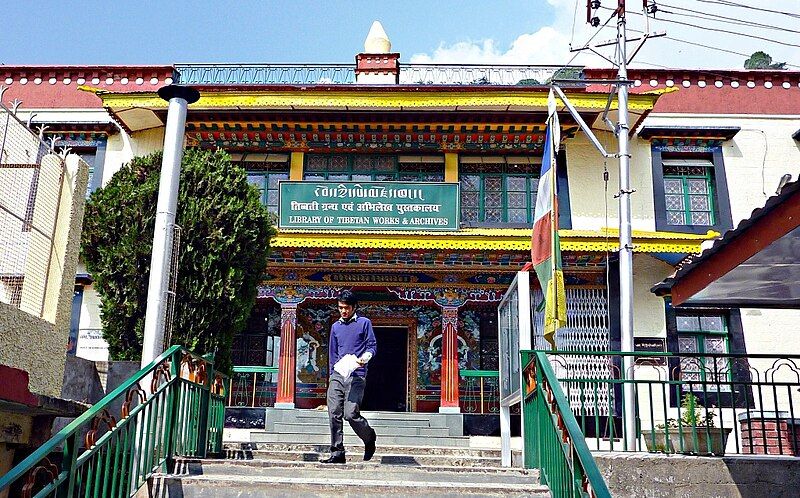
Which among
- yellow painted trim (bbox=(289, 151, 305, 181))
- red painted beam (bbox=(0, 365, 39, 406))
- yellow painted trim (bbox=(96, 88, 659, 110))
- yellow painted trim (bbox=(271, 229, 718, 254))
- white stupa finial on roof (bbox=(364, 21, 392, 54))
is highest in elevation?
white stupa finial on roof (bbox=(364, 21, 392, 54))

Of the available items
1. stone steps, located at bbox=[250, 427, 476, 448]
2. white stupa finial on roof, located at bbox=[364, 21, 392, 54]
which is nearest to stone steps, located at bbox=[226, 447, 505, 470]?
stone steps, located at bbox=[250, 427, 476, 448]

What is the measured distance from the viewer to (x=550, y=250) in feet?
30.6

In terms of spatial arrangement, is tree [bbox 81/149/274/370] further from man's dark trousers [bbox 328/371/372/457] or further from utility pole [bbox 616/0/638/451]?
utility pole [bbox 616/0/638/451]

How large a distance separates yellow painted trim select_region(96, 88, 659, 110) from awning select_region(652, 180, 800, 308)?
7225 millimetres

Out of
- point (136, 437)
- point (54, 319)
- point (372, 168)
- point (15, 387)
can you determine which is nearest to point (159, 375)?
point (136, 437)

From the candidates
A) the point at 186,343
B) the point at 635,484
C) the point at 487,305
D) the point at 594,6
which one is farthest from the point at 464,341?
the point at 635,484

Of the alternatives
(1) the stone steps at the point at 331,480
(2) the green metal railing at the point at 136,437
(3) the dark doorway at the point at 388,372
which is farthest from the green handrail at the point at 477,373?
(1) the stone steps at the point at 331,480

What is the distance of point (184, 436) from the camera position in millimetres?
7453

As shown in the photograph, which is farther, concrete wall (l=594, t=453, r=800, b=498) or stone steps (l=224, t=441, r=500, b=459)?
stone steps (l=224, t=441, r=500, b=459)

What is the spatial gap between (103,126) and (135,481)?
462 inches

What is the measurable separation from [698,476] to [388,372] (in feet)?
32.8

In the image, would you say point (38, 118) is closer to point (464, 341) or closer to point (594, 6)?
point (464, 341)

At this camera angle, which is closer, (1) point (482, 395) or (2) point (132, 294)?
(2) point (132, 294)

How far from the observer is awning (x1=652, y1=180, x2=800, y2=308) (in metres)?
5.87
